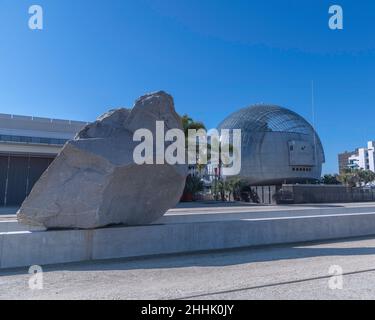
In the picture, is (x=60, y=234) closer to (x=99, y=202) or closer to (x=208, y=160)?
(x=99, y=202)

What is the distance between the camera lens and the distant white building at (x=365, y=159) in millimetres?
147625

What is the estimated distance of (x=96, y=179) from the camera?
8219 mm

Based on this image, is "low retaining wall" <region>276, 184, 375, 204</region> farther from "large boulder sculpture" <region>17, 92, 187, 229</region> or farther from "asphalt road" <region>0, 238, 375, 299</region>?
"large boulder sculpture" <region>17, 92, 187, 229</region>

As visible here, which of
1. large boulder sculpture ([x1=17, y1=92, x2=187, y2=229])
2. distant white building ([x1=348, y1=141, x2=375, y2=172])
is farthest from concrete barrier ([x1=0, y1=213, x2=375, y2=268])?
distant white building ([x1=348, y1=141, x2=375, y2=172])

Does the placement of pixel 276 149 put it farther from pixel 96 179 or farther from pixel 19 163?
pixel 96 179

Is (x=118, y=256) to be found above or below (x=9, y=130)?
below

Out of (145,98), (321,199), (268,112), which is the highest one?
(268,112)

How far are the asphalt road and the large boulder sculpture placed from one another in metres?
1.27

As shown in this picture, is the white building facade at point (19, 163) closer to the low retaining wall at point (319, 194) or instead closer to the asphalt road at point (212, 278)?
the low retaining wall at point (319, 194)

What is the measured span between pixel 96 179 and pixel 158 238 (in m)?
2.20

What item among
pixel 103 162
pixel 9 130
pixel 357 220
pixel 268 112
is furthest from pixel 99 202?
pixel 268 112

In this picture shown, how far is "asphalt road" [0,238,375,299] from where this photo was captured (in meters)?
5.28

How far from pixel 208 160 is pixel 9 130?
26.2m

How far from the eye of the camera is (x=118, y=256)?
837 centimetres
